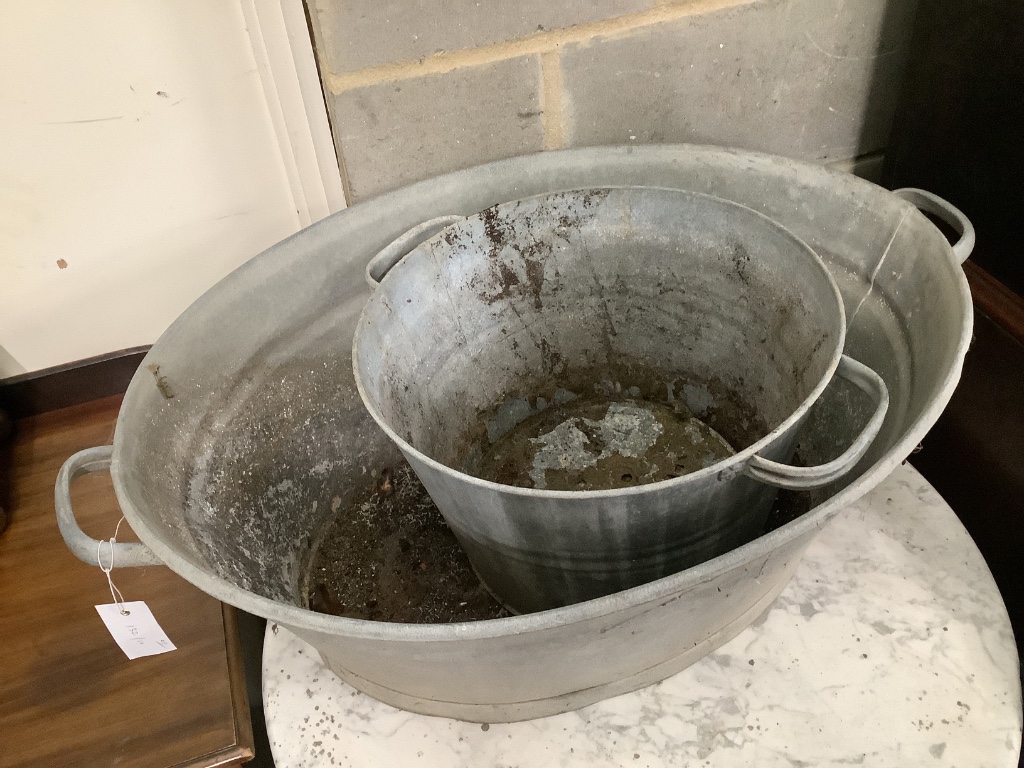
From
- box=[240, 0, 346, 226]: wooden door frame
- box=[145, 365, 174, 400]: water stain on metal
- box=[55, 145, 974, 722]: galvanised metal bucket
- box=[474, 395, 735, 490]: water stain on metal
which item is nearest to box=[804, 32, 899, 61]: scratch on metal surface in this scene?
box=[55, 145, 974, 722]: galvanised metal bucket

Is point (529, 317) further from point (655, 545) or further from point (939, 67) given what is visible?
point (939, 67)

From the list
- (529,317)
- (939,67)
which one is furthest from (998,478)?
(529,317)

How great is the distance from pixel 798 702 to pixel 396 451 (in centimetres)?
58

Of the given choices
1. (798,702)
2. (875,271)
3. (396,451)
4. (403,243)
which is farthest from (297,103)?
(798,702)

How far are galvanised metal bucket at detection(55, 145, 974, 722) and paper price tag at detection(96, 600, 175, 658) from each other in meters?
0.09

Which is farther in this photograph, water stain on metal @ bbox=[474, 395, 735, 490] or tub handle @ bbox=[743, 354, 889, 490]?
water stain on metal @ bbox=[474, 395, 735, 490]

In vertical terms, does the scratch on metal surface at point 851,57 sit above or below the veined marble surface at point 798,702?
above

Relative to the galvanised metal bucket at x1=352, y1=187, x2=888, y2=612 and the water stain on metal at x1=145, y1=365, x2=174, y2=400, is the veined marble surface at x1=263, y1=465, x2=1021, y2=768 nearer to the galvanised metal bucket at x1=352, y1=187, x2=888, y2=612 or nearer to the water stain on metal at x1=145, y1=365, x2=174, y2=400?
the galvanised metal bucket at x1=352, y1=187, x2=888, y2=612

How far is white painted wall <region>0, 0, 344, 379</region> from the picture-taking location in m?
0.81

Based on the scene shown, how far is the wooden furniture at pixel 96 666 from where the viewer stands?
77cm

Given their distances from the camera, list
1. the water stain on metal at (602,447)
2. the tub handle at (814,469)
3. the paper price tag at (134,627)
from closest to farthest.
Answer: the tub handle at (814,469) → the paper price tag at (134,627) → the water stain on metal at (602,447)

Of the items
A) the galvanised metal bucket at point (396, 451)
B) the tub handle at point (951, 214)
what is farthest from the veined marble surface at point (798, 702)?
the tub handle at point (951, 214)

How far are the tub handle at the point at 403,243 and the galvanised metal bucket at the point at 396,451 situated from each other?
0.07 ft

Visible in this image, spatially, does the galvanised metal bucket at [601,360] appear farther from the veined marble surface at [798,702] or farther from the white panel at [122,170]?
the white panel at [122,170]
